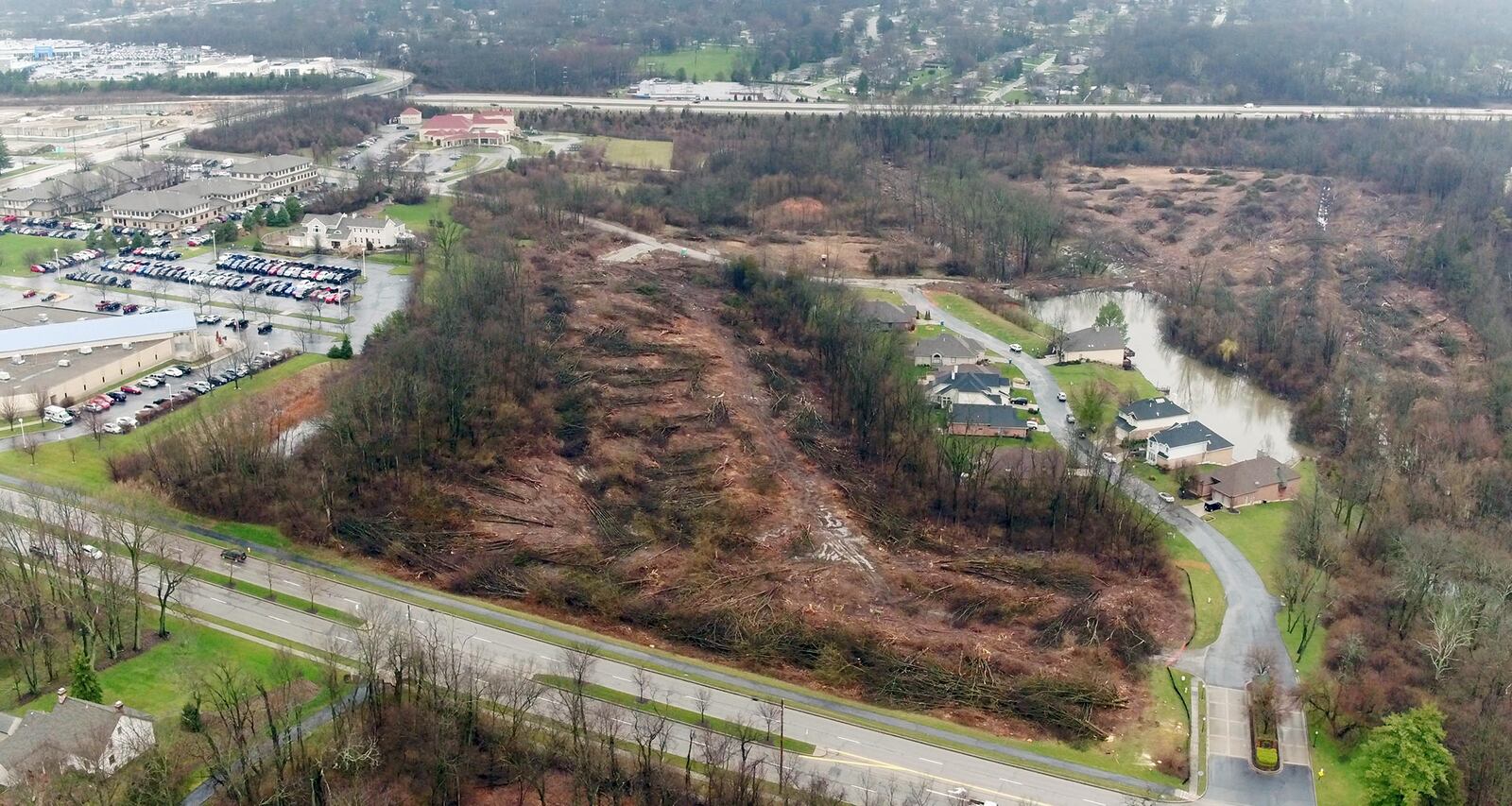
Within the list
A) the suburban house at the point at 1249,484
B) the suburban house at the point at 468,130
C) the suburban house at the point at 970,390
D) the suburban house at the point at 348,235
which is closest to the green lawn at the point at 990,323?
the suburban house at the point at 970,390

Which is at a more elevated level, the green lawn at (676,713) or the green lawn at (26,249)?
the green lawn at (26,249)

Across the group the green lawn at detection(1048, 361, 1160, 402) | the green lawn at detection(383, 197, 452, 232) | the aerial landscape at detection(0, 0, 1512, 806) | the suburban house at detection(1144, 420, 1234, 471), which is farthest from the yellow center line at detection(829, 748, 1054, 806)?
the green lawn at detection(383, 197, 452, 232)

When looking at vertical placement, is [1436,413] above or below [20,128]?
below

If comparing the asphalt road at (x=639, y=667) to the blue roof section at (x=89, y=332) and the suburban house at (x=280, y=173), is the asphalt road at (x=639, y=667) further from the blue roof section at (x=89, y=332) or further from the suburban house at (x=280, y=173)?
the suburban house at (x=280, y=173)

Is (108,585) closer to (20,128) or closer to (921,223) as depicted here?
(921,223)

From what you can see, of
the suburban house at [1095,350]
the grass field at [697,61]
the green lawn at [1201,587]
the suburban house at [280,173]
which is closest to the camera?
the green lawn at [1201,587]

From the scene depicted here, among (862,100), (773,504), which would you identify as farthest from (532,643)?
(862,100)
